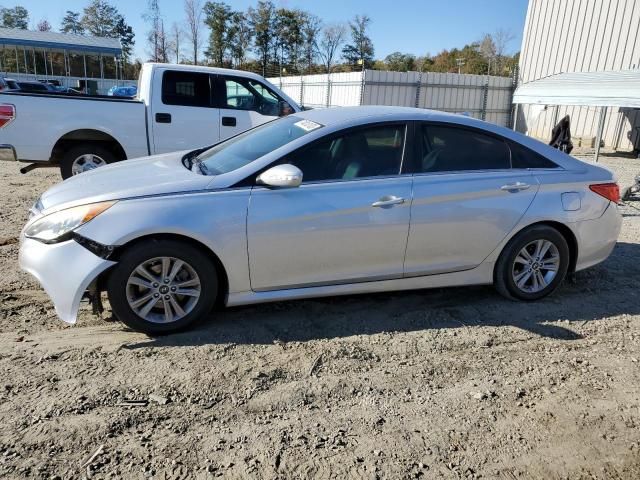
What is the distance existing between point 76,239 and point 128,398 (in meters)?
1.12

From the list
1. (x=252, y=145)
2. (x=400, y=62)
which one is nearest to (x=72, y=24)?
(x=400, y=62)

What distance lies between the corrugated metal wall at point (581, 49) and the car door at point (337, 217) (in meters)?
17.5

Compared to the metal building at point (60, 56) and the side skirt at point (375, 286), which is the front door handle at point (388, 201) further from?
the metal building at point (60, 56)

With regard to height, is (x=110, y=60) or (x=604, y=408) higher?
(x=110, y=60)

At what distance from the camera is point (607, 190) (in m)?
4.64

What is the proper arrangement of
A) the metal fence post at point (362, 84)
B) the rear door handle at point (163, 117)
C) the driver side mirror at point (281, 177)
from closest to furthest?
the driver side mirror at point (281, 177) < the rear door handle at point (163, 117) < the metal fence post at point (362, 84)

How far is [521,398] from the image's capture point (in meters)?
3.22

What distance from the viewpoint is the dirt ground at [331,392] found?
2609 mm

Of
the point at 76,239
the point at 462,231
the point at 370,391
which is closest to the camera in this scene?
the point at 370,391

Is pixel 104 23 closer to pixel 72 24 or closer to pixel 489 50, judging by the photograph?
pixel 72 24

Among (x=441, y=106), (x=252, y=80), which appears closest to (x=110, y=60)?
(x=441, y=106)

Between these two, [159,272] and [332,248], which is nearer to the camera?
[159,272]

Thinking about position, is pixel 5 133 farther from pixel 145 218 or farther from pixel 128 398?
pixel 128 398

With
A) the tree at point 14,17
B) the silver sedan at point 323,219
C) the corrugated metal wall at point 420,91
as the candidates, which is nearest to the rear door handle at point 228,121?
the silver sedan at point 323,219
